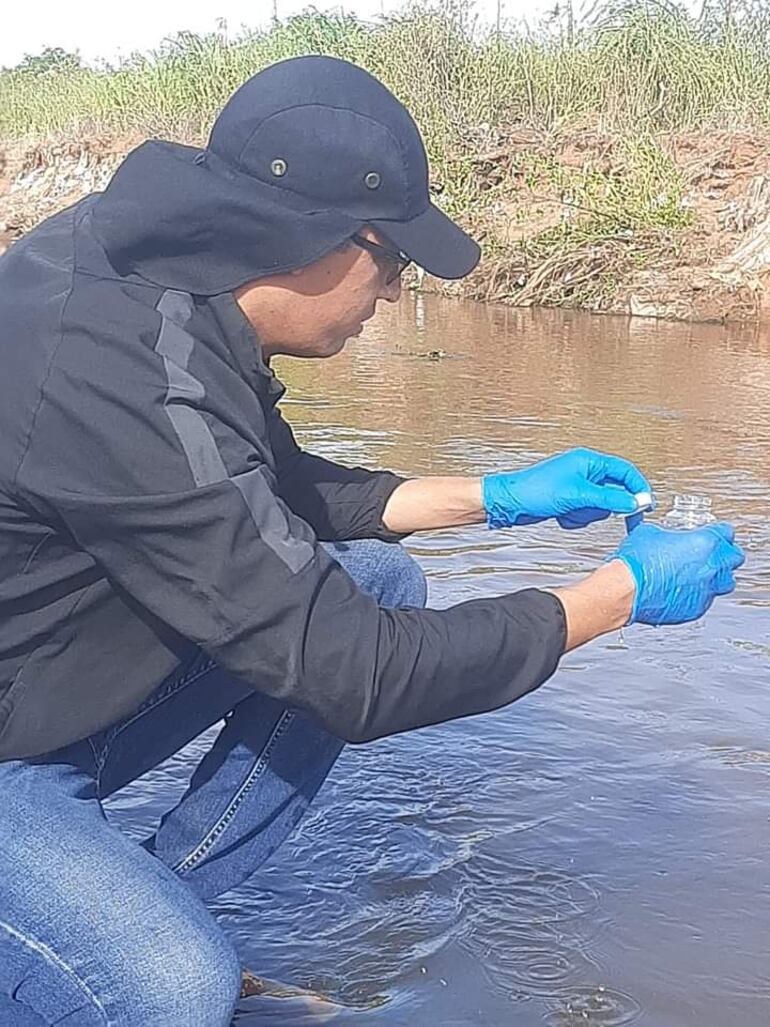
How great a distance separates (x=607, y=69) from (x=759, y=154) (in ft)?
11.0

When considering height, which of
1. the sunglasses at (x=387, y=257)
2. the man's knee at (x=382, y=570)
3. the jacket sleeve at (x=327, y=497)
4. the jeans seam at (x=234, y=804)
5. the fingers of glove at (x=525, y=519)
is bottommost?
the jeans seam at (x=234, y=804)

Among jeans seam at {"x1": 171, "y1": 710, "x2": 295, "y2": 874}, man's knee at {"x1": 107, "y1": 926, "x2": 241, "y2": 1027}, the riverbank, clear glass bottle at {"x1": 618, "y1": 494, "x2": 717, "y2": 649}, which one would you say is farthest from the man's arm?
the riverbank

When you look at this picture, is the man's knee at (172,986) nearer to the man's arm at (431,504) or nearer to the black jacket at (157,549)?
the black jacket at (157,549)

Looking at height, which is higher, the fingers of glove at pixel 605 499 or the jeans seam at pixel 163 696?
the fingers of glove at pixel 605 499

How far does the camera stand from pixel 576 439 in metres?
6.64

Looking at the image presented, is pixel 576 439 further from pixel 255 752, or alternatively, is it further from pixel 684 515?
pixel 255 752

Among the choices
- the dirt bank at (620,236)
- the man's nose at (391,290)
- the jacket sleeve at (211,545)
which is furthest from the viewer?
the dirt bank at (620,236)

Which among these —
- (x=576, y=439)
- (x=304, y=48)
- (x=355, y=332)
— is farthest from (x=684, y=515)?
(x=304, y=48)

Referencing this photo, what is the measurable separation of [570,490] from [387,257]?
70cm

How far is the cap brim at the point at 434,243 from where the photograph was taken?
200 cm

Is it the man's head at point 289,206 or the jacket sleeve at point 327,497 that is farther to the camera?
the jacket sleeve at point 327,497

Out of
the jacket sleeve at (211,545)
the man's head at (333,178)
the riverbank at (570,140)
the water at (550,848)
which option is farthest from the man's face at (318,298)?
the riverbank at (570,140)

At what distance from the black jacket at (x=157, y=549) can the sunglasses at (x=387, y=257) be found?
220mm

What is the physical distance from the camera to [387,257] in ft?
6.70
